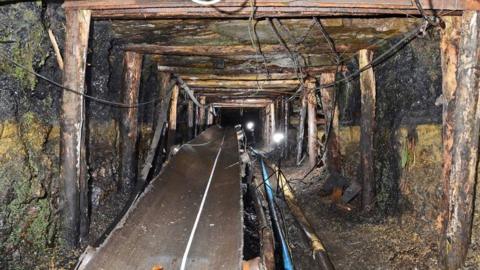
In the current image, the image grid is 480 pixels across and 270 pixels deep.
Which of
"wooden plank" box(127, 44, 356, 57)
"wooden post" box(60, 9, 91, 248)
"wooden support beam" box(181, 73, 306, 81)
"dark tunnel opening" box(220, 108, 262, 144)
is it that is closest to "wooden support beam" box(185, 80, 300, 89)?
"wooden support beam" box(181, 73, 306, 81)

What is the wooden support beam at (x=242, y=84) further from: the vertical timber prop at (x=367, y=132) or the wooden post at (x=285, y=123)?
the vertical timber prop at (x=367, y=132)

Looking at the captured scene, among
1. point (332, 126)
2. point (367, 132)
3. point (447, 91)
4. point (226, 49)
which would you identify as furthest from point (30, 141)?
point (332, 126)

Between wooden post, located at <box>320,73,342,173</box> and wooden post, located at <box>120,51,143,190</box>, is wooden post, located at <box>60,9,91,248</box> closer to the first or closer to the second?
wooden post, located at <box>120,51,143,190</box>

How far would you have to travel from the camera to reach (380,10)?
3.81 m

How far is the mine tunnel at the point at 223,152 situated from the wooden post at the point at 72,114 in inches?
0.6

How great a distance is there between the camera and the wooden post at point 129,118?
19.0 ft

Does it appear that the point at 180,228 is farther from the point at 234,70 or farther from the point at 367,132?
the point at 234,70

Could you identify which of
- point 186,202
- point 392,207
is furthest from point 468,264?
point 186,202

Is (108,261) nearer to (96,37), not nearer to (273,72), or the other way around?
(96,37)

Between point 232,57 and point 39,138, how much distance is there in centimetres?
350

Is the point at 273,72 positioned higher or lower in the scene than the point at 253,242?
higher

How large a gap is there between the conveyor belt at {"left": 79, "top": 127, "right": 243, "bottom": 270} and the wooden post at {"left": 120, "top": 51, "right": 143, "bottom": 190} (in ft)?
3.49

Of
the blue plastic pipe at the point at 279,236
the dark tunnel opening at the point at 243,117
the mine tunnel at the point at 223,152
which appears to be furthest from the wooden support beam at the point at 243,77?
the dark tunnel opening at the point at 243,117

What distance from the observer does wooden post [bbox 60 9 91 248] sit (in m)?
3.91
